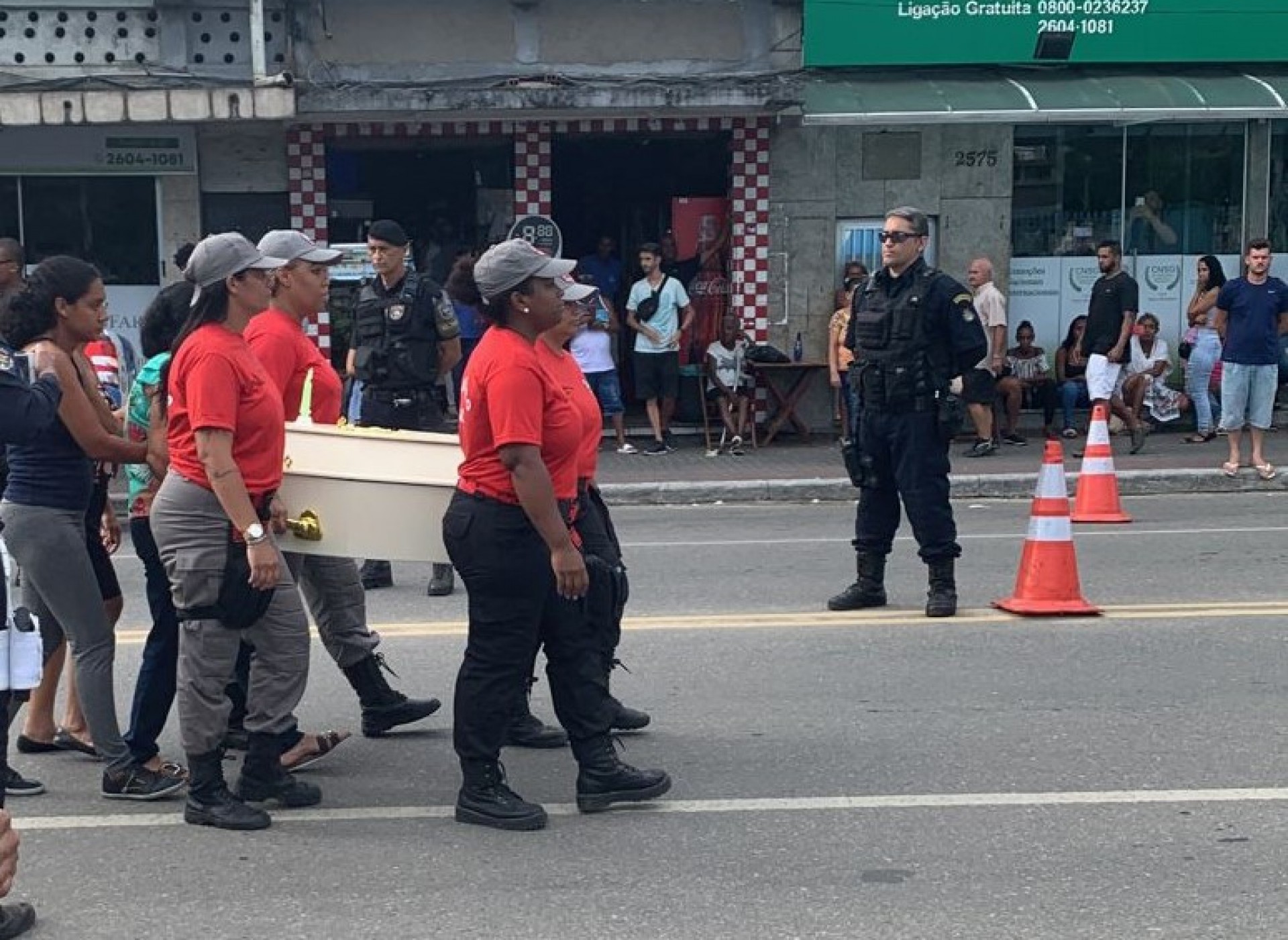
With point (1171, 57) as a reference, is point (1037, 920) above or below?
below

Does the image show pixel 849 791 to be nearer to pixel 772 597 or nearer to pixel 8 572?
pixel 8 572

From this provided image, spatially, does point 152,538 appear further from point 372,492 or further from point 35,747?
point 35,747

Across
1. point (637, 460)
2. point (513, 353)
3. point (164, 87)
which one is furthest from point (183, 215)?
point (513, 353)

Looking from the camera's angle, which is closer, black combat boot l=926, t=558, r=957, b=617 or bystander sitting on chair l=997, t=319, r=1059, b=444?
black combat boot l=926, t=558, r=957, b=617

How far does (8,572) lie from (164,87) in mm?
12027

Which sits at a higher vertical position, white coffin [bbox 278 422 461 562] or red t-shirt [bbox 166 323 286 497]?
red t-shirt [bbox 166 323 286 497]

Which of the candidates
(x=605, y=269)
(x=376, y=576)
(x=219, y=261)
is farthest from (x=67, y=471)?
(x=605, y=269)

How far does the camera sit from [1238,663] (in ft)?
25.1

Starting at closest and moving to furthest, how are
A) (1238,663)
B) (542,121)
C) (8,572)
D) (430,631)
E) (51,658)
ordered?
(8,572), (51,658), (1238,663), (430,631), (542,121)

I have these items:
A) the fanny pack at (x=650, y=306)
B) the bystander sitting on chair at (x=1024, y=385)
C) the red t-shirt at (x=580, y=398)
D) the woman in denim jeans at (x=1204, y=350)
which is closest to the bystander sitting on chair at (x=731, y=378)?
the fanny pack at (x=650, y=306)

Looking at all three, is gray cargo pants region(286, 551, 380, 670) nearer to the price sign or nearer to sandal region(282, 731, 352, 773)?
sandal region(282, 731, 352, 773)

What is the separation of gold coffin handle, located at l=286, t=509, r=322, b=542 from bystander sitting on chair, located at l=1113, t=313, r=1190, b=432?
1169 cm

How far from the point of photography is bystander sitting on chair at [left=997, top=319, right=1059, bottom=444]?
16734 millimetres

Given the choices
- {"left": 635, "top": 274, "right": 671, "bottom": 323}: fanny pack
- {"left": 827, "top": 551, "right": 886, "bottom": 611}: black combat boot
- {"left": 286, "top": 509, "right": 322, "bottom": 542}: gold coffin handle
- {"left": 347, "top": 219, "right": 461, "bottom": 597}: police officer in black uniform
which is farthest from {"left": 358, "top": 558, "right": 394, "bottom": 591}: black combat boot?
{"left": 635, "top": 274, "right": 671, "bottom": 323}: fanny pack
